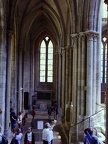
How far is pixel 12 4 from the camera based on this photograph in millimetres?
15562

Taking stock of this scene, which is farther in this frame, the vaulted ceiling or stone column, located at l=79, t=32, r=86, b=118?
the vaulted ceiling

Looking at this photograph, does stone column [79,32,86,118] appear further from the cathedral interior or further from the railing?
the railing

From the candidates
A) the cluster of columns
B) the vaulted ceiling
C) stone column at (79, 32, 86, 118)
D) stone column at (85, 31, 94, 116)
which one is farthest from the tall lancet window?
stone column at (85, 31, 94, 116)

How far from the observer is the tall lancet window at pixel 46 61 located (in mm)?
33562

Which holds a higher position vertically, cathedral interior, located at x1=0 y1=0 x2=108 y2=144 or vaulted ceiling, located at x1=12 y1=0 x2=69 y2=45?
vaulted ceiling, located at x1=12 y1=0 x2=69 y2=45

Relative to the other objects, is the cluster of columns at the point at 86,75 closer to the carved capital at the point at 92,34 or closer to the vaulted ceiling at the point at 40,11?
the carved capital at the point at 92,34

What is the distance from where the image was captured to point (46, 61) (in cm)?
3366

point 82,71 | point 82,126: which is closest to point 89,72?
point 82,71

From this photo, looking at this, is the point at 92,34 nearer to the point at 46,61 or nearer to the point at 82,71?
the point at 82,71

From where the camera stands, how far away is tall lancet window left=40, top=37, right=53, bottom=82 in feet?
110

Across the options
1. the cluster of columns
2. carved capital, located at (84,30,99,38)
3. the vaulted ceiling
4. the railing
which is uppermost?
the vaulted ceiling

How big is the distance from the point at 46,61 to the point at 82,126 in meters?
20.9

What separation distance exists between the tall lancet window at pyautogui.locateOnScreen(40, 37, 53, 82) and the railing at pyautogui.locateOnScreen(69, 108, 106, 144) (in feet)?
64.2

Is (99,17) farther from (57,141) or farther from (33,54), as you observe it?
(33,54)
